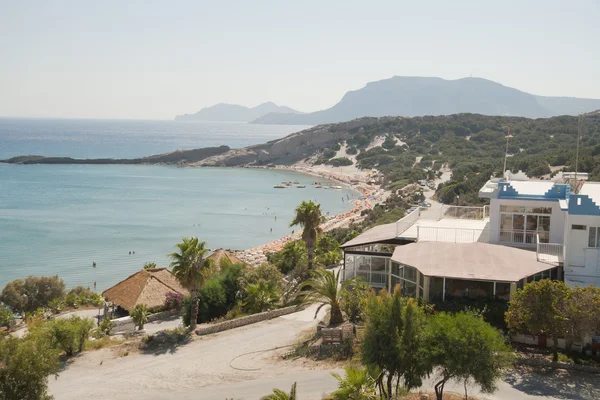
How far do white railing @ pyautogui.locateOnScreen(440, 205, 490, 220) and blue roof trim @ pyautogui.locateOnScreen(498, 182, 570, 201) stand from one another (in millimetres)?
4489

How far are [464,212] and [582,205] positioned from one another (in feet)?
25.6

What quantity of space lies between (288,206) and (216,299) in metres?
55.5

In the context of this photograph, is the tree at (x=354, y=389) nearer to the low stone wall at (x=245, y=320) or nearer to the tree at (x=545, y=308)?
the tree at (x=545, y=308)

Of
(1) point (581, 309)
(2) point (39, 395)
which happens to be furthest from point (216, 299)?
(1) point (581, 309)

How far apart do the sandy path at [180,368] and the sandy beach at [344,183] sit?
20.4 metres

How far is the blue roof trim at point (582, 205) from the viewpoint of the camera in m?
18.3

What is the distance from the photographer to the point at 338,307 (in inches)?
712

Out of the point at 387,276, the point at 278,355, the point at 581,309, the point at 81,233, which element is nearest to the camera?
the point at 581,309

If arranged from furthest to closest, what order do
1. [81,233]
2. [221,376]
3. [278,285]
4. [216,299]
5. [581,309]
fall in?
[81,233]
[278,285]
[216,299]
[221,376]
[581,309]

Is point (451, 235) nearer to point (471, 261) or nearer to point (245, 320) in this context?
point (471, 261)

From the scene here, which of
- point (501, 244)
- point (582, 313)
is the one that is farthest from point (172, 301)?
point (582, 313)

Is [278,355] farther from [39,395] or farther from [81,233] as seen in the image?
[81,233]

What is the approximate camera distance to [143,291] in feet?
87.7

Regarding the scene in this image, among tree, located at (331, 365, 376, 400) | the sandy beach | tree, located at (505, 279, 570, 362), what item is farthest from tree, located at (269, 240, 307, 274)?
tree, located at (331, 365, 376, 400)
